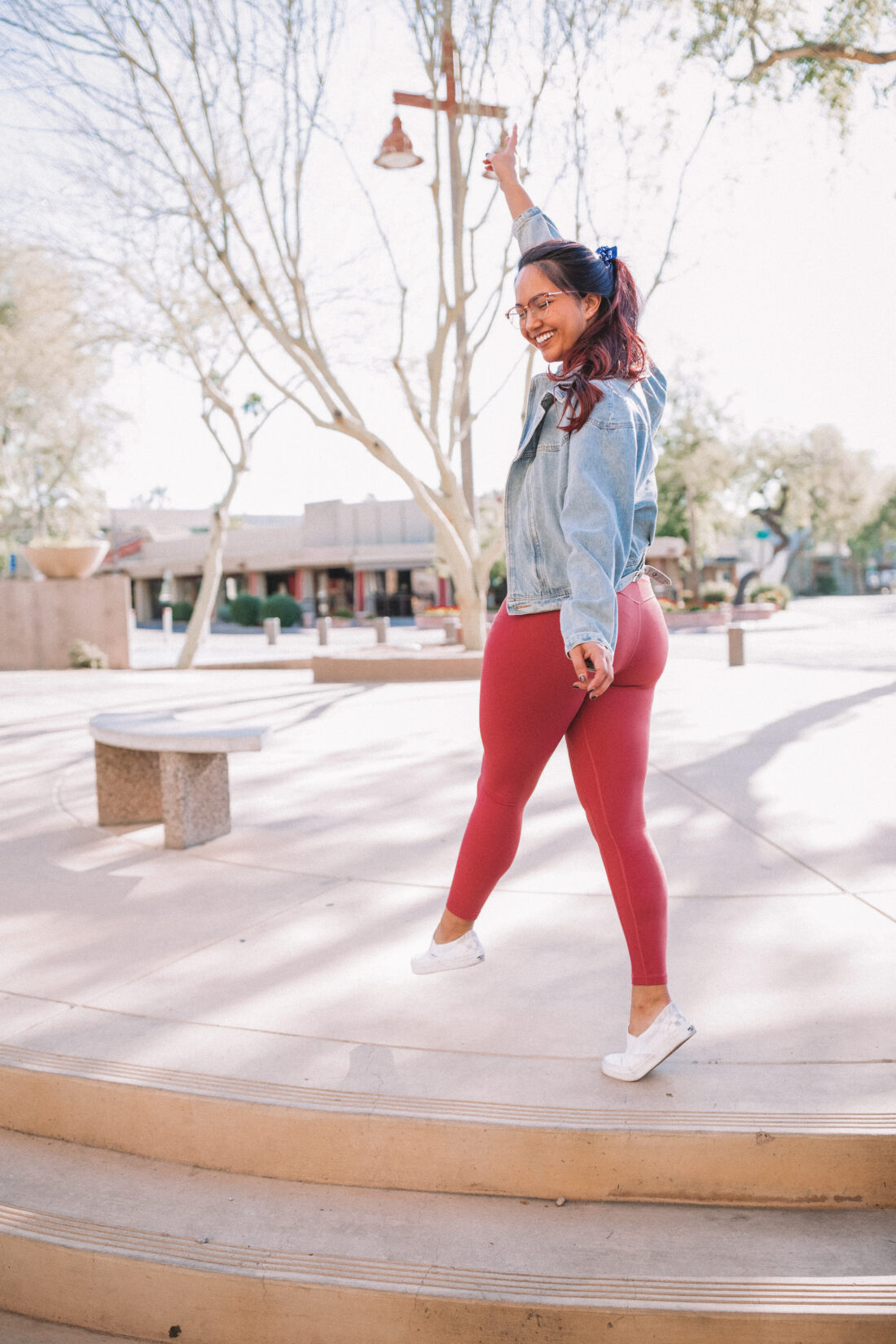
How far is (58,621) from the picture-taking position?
18516 mm

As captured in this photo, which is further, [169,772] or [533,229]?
[169,772]

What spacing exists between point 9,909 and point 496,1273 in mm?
2343

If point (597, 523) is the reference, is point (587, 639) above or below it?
below

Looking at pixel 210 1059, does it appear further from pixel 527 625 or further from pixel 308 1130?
pixel 527 625

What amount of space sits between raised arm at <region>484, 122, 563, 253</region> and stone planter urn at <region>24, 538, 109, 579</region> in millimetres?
16909

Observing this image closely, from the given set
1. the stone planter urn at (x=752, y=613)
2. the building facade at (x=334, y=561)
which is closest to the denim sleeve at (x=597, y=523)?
the stone planter urn at (x=752, y=613)

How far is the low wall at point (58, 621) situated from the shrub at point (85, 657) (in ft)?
1.59

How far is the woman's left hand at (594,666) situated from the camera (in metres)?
1.85

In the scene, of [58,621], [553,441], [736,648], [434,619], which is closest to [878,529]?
[434,619]

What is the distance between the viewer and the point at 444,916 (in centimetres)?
236

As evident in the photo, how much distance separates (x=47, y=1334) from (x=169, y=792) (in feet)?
8.26

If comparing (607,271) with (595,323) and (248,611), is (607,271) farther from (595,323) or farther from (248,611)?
(248,611)

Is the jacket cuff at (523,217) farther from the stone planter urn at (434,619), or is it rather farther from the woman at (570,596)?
the stone planter urn at (434,619)

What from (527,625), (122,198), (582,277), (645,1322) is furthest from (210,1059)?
(122,198)
